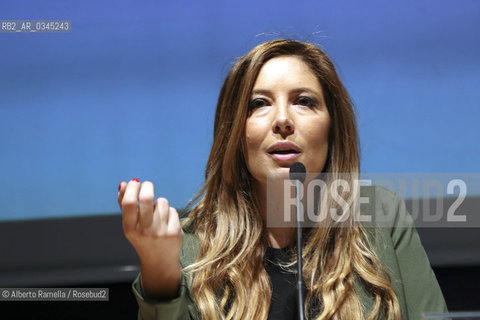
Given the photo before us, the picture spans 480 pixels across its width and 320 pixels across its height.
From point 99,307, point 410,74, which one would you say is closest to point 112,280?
point 99,307

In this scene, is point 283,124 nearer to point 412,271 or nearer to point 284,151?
point 284,151

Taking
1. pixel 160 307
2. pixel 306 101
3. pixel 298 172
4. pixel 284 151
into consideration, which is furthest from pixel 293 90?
pixel 160 307

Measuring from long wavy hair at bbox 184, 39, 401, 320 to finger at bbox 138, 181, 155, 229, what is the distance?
0.31 metres

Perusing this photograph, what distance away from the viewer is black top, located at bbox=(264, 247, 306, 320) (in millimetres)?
1216

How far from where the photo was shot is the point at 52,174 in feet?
6.31

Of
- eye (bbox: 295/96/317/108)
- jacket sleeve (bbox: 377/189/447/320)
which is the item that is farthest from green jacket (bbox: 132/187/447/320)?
eye (bbox: 295/96/317/108)

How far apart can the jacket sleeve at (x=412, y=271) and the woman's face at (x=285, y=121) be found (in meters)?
0.23

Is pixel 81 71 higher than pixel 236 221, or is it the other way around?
pixel 81 71

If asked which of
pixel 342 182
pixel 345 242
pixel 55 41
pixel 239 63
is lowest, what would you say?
pixel 345 242

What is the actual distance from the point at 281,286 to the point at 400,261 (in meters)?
0.29

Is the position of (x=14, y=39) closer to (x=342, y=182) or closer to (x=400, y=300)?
(x=342, y=182)

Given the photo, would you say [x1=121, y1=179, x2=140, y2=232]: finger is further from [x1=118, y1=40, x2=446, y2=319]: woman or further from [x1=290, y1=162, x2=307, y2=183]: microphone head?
[x1=290, y1=162, x2=307, y2=183]: microphone head

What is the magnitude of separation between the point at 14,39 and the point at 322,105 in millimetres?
1210

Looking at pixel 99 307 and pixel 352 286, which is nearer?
pixel 352 286
